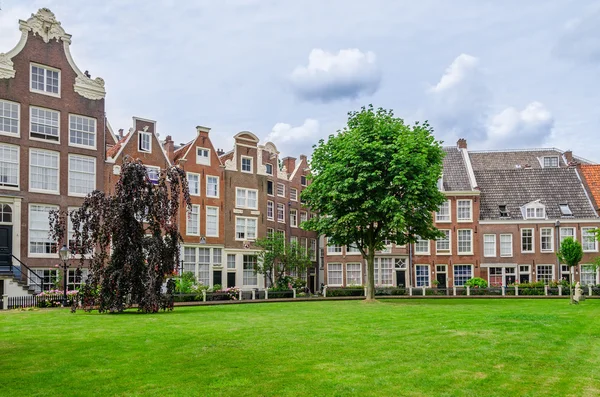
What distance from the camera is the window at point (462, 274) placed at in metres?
58.9

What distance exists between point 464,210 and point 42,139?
38893mm

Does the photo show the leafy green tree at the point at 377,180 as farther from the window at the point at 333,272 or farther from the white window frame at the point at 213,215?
the window at the point at 333,272

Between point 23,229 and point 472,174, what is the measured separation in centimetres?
4112

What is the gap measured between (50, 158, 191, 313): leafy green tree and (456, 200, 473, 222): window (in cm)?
3812

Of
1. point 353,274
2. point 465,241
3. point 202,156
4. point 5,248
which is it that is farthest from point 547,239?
point 5,248

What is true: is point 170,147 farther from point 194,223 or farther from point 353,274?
point 353,274

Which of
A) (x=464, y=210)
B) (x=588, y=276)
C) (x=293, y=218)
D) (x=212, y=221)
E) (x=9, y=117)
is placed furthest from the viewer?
(x=293, y=218)

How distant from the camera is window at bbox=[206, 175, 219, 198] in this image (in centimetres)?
5247

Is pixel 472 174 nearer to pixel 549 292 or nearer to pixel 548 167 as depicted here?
pixel 548 167

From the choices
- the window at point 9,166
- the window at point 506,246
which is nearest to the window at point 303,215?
the window at point 506,246

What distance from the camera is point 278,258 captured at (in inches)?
2179

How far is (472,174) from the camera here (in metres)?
60.3

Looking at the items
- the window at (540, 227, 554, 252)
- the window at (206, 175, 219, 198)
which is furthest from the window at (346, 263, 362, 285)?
the window at (540, 227, 554, 252)

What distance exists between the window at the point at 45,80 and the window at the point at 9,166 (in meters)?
4.37
